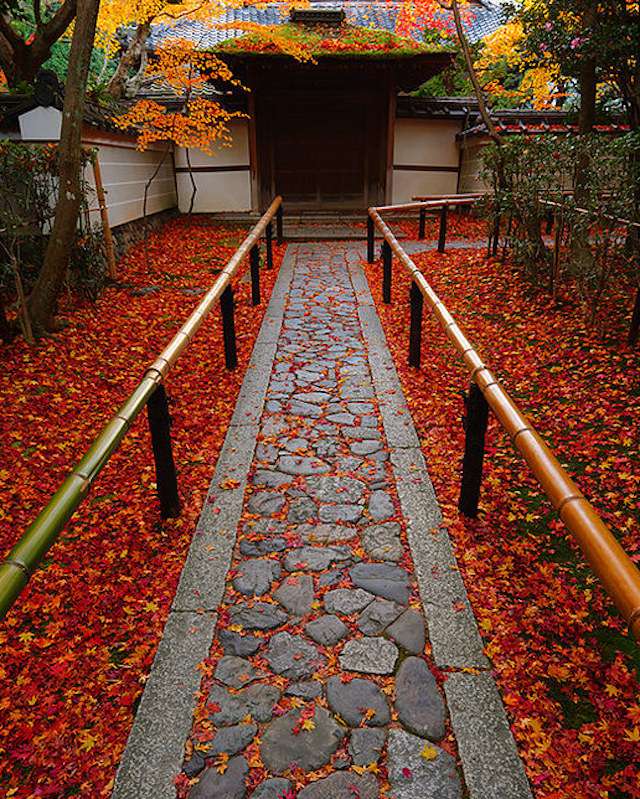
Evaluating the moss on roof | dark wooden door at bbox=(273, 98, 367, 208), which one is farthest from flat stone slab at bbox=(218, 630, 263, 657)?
dark wooden door at bbox=(273, 98, 367, 208)

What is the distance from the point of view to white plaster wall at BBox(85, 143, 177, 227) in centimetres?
1077

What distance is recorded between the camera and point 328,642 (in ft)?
9.23

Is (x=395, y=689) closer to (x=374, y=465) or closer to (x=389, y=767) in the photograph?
(x=389, y=767)

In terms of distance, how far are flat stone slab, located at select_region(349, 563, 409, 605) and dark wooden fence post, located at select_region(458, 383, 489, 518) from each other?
70cm

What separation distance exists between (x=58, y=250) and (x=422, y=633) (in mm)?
5897

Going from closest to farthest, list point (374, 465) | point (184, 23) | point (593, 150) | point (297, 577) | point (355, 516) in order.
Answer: point (297, 577), point (355, 516), point (374, 465), point (593, 150), point (184, 23)

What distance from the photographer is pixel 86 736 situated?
2.41m

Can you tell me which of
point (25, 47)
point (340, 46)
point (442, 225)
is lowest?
point (442, 225)

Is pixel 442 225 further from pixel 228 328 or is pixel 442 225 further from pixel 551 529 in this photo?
pixel 551 529

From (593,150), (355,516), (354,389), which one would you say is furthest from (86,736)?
(593,150)

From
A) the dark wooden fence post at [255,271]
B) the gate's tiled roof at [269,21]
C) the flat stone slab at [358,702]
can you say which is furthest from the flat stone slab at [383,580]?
the gate's tiled roof at [269,21]

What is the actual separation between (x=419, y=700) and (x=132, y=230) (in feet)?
38.5

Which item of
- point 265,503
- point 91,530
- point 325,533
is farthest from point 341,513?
point 91,530

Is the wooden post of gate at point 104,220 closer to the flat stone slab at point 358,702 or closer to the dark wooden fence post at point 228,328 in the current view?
the dark wooden fence post at point 228,328
